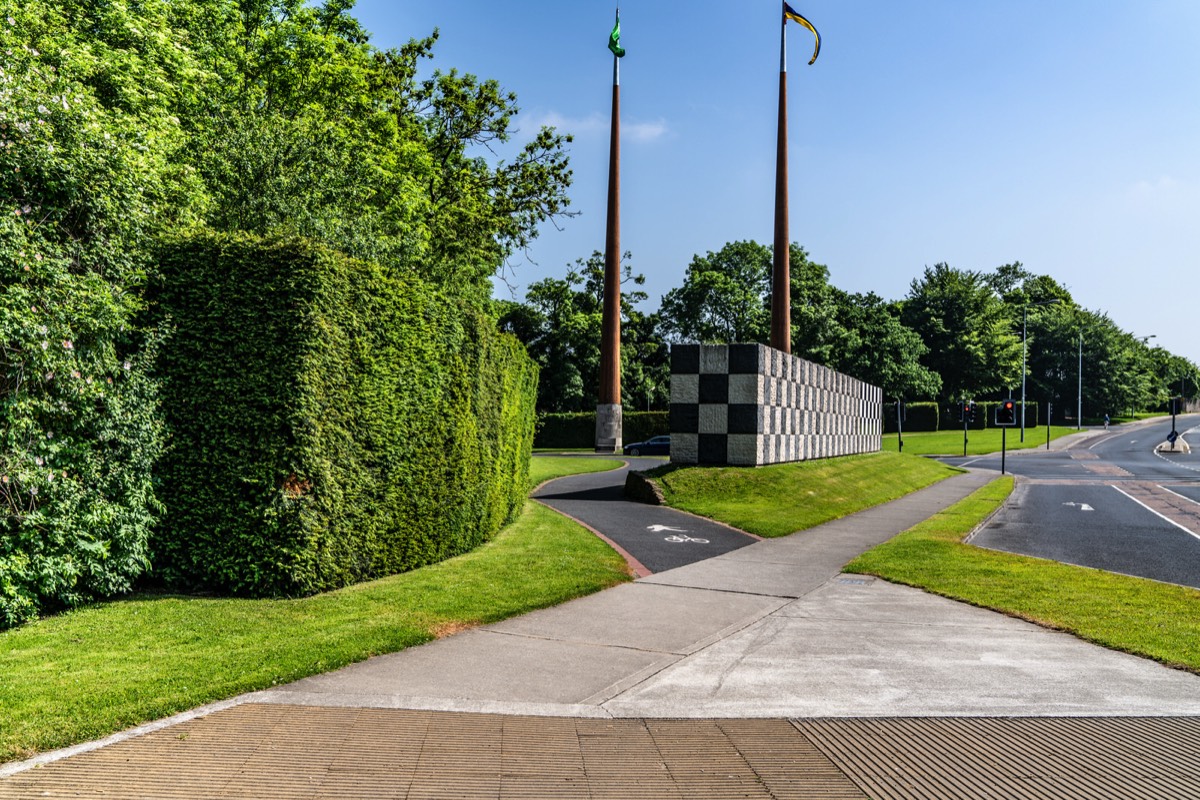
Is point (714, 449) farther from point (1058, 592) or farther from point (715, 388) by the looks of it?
point (1058, 592)

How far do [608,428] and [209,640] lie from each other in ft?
131

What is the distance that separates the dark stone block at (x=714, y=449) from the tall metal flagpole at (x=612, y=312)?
23411mm

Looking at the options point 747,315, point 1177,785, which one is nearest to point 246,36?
point 1177,785

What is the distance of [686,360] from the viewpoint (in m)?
21.8

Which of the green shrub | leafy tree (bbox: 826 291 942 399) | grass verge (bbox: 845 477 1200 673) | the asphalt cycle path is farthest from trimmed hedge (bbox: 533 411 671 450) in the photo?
grass verge (bbox: 845 477 1200 673)

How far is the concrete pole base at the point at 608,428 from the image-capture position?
4647 centimetres

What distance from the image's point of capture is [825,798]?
4195 mm

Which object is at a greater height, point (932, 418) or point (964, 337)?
point (964, 337)

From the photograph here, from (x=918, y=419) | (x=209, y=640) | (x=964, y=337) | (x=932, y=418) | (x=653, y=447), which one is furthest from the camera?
(x=964, y=337)

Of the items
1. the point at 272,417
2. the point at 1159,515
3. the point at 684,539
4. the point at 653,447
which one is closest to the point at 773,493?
the point at 684,539

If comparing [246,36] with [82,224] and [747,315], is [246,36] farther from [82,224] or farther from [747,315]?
[747,315]

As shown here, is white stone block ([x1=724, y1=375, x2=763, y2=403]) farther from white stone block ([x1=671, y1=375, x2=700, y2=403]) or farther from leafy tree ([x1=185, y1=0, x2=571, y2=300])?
leafy tree ([x1=185, y1=0, x2=571, y2=300])

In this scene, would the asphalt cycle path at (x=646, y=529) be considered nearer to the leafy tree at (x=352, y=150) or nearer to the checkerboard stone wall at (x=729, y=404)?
the checkerboard stone wall at (x=729, y=404)

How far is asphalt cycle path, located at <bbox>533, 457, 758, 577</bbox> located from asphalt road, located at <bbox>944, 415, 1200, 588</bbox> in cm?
514
